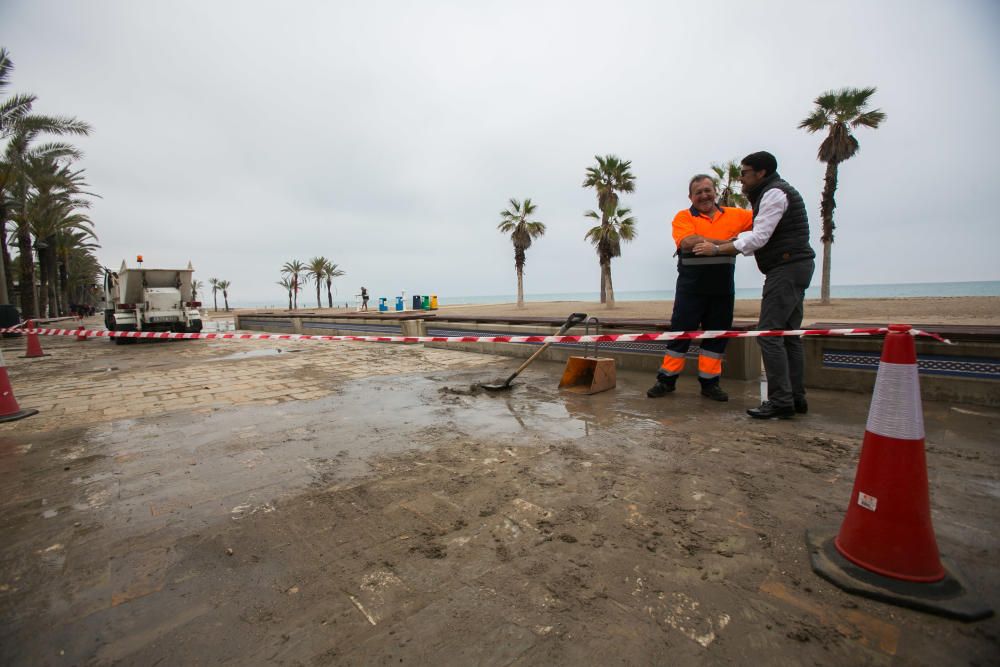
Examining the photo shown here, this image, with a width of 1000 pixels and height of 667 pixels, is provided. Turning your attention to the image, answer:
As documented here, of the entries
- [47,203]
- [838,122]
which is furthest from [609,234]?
[47,203]

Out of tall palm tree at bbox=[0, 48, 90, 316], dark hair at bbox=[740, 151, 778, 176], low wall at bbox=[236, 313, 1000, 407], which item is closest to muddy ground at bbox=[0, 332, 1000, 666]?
low wall at bbox=[236, 313, 1000, 407]

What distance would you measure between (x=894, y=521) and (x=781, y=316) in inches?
95.6

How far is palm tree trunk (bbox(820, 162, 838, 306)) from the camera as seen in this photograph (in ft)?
79.8

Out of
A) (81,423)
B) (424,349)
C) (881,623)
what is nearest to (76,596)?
(881,623)

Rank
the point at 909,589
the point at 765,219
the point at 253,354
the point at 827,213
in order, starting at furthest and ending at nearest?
the point at 827,213 < the point at 253,354 < the point at 765,219 < the point at 909,589

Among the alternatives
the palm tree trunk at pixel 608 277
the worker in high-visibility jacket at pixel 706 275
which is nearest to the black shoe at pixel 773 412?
the worker in high-visibility jacket at pixel 706 275

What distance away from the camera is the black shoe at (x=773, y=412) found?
3.71 meters

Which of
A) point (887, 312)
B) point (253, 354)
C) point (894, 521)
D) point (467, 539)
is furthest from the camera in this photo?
point (887, 312)

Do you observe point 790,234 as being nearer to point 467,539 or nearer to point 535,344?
point 467,539

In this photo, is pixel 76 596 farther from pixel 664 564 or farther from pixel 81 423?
pixel 81 423

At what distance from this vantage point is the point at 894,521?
1.65 m

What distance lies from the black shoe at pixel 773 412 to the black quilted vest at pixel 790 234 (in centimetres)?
124

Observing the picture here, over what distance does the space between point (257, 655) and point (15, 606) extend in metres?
1.08

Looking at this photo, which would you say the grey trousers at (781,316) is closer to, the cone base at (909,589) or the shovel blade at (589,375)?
the shovel blade at (589,375)
